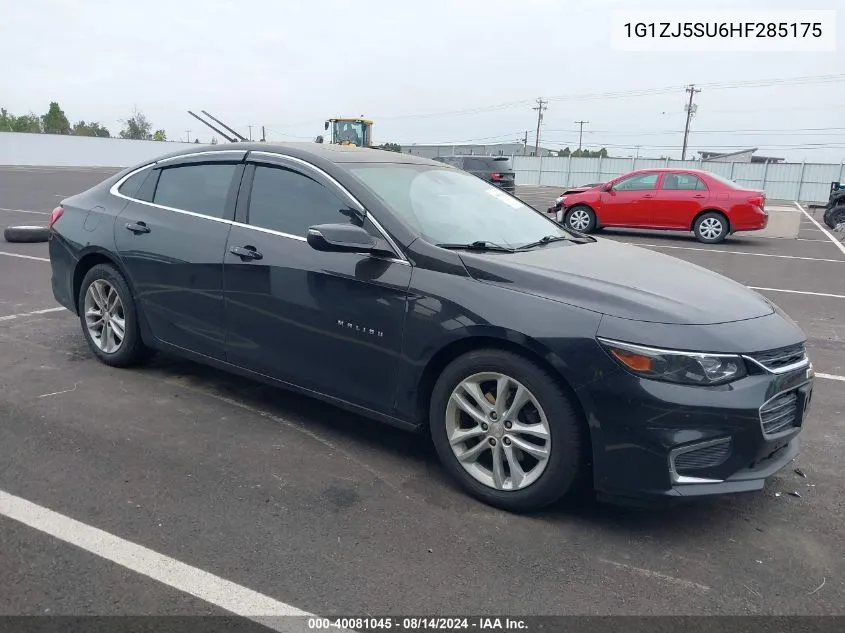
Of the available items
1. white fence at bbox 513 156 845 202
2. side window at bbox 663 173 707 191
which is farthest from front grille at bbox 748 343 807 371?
white fence at bbox 513 156 845 202

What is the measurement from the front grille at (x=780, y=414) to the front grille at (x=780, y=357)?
134mm

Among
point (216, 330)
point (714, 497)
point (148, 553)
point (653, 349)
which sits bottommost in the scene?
point (148, 553)

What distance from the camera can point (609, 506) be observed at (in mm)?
3326

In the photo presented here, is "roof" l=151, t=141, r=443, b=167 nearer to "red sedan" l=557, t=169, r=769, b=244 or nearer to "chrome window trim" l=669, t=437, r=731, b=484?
"chrome window trim" l=669, t=437, r=731, b=484

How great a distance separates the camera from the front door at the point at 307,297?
3516mm

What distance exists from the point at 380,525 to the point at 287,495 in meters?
0.51

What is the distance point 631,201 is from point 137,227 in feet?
40.5

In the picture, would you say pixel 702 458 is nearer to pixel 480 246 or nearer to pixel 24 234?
pixel 480 246

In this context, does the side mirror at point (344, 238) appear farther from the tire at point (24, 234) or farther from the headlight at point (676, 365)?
the tire at point (24, 234)

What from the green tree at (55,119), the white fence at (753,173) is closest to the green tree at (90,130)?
the green tree at (55,119)

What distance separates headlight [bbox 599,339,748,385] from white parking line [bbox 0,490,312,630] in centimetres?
159

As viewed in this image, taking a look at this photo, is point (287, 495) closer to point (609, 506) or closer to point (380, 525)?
point (380, 525)

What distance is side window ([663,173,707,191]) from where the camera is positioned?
47.8ft

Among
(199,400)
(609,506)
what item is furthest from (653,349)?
(199,400)
